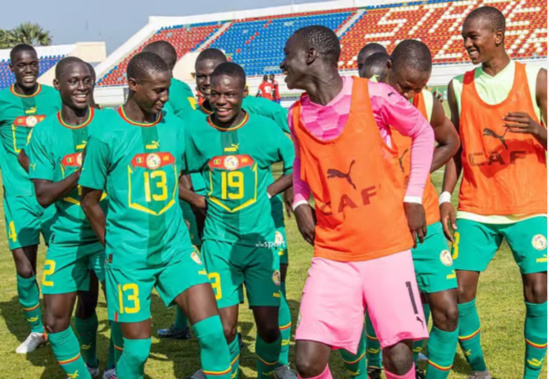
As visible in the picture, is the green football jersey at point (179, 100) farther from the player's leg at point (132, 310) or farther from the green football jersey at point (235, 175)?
the player's leg at point (132, 310)

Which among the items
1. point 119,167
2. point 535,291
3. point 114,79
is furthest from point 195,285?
point 114,79

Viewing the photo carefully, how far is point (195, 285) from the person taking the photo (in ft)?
16.7

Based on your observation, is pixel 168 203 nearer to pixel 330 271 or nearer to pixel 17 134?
pixel 330 271

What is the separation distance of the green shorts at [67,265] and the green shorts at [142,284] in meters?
0.84

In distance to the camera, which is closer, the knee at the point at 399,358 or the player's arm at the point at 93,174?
the knee at the point at 399,358

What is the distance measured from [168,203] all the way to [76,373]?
1651 millimetres

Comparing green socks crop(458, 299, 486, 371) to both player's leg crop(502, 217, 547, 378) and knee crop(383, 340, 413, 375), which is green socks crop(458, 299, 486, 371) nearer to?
player's leg crop(502, 217, 547, 378)

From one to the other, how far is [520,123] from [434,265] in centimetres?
112

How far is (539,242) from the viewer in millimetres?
5516

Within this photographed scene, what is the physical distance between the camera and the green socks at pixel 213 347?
501cm

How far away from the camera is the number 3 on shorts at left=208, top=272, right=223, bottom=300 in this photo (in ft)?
19.0

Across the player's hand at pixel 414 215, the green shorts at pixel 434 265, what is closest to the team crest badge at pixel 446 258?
the green shorts at pixel 434 265

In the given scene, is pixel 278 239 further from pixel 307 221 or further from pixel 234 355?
pixel 307 221

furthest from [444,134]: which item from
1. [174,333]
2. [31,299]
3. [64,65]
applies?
[31,299]
